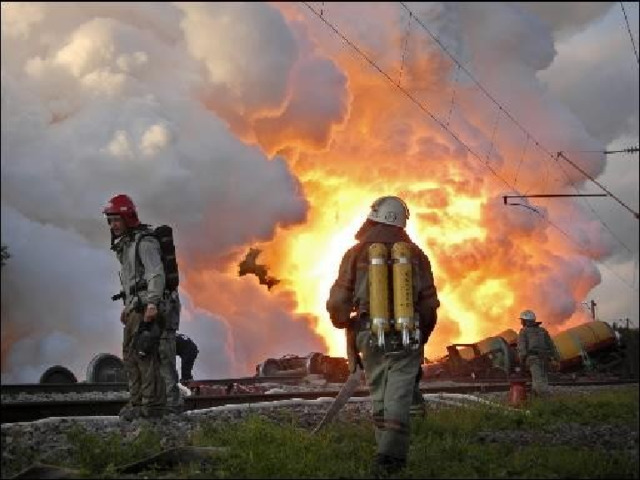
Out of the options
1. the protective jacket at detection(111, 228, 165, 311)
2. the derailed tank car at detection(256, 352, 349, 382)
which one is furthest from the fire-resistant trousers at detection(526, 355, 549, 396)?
the protective jacket at detection(111, 228, 165, 311)

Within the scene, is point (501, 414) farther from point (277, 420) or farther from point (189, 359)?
point (189, 359)

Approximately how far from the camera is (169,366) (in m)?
9.52

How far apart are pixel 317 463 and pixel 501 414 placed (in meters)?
4.77

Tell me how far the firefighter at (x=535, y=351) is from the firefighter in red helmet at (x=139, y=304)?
10135mm

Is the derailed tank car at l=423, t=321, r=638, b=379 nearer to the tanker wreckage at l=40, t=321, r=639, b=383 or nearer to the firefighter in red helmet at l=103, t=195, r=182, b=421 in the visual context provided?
the tanker wreckage at l=40, t=321, r=639, b=383

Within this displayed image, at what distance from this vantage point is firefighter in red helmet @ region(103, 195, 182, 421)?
8461 mm

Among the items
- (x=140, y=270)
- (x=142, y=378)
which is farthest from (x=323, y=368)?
(x=140, y=270)

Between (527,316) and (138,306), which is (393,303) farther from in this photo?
(527,316)

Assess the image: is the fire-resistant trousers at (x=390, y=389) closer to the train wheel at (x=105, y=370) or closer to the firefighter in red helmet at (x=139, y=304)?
the firefighter in red helmet at (x=139, y=304)

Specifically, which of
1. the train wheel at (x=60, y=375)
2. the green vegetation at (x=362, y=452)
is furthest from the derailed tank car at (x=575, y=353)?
the green vegetation at (x=362, y=452)

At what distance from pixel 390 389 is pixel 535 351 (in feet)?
38.6

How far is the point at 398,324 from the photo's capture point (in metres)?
5.97

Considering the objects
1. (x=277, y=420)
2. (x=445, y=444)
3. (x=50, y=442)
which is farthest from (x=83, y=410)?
(x=445, y=444)

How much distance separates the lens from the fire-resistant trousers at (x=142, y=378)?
28.1 ft
